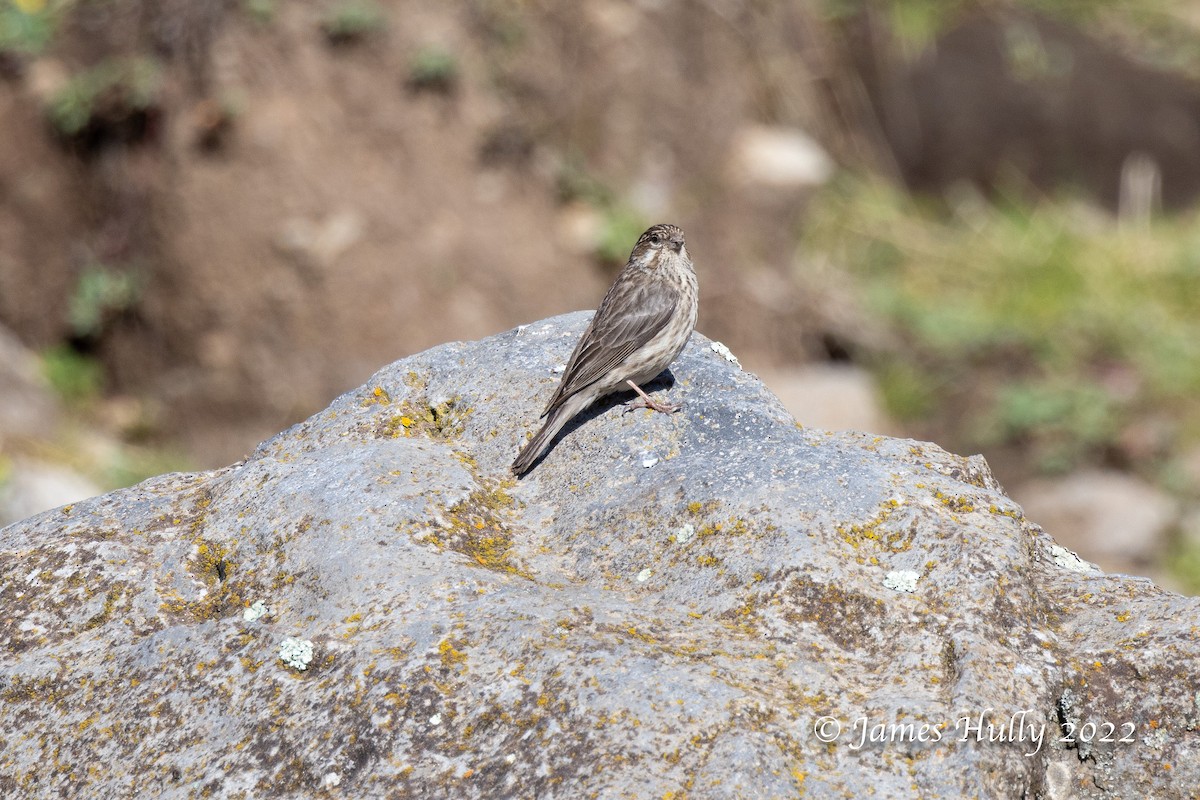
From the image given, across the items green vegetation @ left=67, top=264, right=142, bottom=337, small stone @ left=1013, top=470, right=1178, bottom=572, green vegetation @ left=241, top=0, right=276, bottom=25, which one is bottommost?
green vegetation @ left=67, top=264, right=142, bottom=337

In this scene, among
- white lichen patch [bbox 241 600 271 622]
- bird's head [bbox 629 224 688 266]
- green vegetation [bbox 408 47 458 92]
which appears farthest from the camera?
green vegetation [bbox 408 47 458 92]

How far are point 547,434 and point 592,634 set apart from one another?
3.84 ft

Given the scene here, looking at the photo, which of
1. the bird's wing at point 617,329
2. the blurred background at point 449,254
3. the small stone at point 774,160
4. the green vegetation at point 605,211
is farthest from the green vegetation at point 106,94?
the bird's wing at point 617,329

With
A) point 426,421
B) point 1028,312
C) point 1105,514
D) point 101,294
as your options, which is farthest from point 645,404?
point 1028,312

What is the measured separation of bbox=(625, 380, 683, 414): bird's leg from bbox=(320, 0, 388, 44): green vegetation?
24.2 feet

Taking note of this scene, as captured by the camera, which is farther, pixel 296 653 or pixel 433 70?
pixel 433 70

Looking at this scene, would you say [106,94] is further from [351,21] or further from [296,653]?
[296,653]

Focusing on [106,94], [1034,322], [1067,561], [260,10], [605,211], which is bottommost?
[1067,561]

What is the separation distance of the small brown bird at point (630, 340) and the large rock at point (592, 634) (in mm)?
221

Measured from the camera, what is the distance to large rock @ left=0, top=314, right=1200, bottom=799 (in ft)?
11.5

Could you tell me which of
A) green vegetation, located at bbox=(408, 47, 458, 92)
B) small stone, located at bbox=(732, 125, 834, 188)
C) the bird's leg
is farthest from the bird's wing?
small stone, located at bbox=(732, 125, 834, 188)

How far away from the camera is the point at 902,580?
402 centimetres

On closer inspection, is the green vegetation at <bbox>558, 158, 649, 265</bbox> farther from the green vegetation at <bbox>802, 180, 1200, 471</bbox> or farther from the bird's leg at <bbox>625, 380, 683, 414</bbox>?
the bird's leg at <bbox>625, 380, 683, 414</bbox>

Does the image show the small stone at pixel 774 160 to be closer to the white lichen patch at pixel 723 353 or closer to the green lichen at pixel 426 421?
the white lichen patch at pixel 723 353
